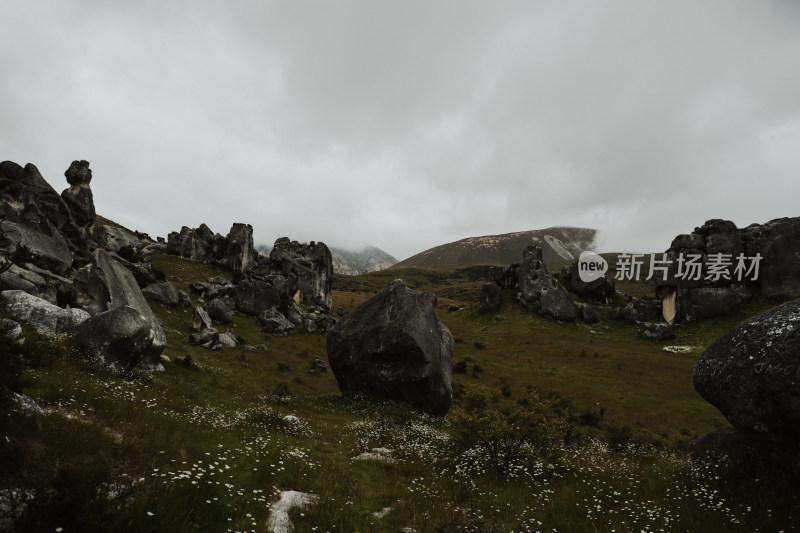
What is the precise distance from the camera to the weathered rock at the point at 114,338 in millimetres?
17031

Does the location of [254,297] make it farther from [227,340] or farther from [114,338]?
[114,338]

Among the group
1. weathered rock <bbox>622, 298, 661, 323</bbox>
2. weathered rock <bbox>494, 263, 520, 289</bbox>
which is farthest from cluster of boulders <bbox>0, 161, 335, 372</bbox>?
weathered rock <bbox>622, 298, 661, 323</bbox>

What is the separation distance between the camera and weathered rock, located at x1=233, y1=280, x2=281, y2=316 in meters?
57.5

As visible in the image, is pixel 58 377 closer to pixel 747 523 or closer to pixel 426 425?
pixel 426 425

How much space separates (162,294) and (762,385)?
51.5 meters

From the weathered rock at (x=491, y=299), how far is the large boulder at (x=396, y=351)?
57437 mm

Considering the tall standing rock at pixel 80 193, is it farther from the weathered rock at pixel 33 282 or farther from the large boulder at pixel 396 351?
the large boulder at pixel 396 351

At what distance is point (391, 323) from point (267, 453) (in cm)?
1411

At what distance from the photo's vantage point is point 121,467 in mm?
6461

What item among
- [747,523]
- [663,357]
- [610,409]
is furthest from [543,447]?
[663,357]

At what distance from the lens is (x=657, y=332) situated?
60.6 m

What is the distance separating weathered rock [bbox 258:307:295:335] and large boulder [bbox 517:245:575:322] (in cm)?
4894

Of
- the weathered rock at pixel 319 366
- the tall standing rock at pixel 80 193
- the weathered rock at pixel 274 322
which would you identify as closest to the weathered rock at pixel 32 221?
the tall standing rock at pixel 80 193

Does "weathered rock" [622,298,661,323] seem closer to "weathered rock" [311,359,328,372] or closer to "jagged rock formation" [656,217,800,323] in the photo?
"jagged rock formation" [656,217,800,323]
